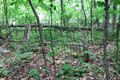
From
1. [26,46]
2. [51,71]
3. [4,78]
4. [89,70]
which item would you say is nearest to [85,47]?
[89,70]

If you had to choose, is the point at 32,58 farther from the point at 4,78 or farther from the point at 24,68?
the point at 4,78

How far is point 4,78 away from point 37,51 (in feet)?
6.68

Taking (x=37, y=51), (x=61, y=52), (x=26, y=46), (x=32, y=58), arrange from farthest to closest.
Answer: (x=26, y=46) < (x=37, y=51) < (x=61, y=52) < (x=32, y=58)

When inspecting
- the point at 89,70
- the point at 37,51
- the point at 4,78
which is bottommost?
the point at 4,78

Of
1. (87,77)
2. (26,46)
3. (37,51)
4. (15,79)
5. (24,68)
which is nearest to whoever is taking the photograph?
(87,77)

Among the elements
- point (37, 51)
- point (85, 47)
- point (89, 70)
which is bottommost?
point (89, 70)

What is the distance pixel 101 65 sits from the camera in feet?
11.0

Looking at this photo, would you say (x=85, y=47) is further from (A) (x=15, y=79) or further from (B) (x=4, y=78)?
(B) (x=4, y=78)

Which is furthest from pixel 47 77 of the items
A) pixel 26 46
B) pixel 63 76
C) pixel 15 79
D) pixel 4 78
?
pixel 26 46

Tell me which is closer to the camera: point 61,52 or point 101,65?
point 101,65

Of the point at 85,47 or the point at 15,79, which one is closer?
the point at 15,79

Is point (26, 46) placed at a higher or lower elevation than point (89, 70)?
higher

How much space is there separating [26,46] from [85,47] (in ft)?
12.0

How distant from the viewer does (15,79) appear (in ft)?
10.0
